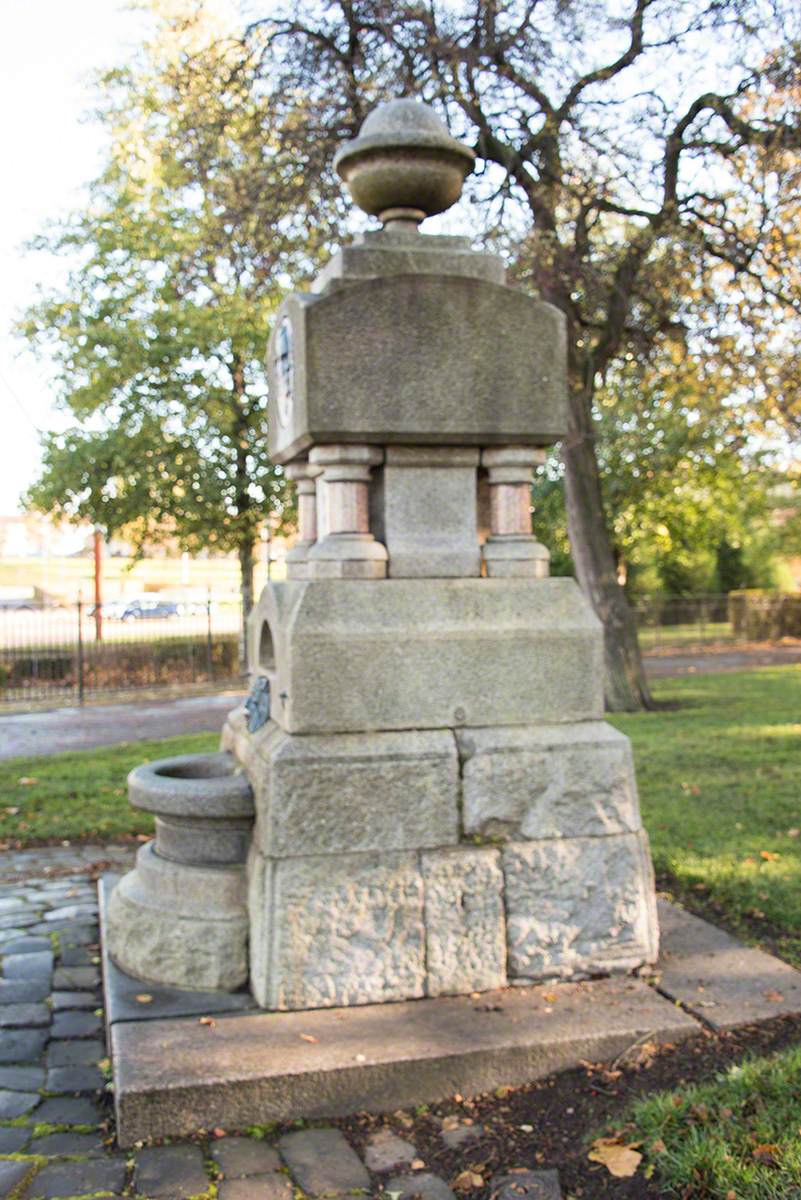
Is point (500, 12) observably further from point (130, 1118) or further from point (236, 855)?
point (130, 1118)

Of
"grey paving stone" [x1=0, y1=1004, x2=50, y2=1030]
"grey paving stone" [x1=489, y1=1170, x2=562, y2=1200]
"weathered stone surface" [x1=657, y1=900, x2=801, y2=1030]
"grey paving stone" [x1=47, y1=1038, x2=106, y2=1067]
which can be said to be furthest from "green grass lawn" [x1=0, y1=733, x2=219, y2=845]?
"grey paving stone" [x1=489, y1=1170, x2=562, y2=1200]

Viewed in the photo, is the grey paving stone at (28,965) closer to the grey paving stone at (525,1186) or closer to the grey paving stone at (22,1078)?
the grey paving stone at (22,1078)

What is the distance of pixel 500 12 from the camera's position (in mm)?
11516

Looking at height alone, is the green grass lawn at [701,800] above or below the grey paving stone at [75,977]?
above

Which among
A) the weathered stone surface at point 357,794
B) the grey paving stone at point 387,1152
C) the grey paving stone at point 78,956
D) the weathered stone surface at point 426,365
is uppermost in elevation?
the weathered stone surface at point 426,365

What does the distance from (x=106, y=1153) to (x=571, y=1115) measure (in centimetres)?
141

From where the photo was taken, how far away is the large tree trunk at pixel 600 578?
546 inches

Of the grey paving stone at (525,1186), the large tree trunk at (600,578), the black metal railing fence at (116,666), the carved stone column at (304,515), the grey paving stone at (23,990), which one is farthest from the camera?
the black metal railing fence at (116,666)

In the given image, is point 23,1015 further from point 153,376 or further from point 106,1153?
point 153,376

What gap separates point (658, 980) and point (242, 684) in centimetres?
1613

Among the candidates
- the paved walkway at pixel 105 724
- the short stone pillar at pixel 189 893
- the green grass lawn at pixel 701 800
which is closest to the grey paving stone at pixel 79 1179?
the short stone pillar at pixel 189 893

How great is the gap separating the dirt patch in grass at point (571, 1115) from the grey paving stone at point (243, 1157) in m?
0.27

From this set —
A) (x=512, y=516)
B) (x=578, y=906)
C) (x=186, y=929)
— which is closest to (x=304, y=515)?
(x=512, y=516)


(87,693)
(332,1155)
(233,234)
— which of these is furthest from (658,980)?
(87,693)
